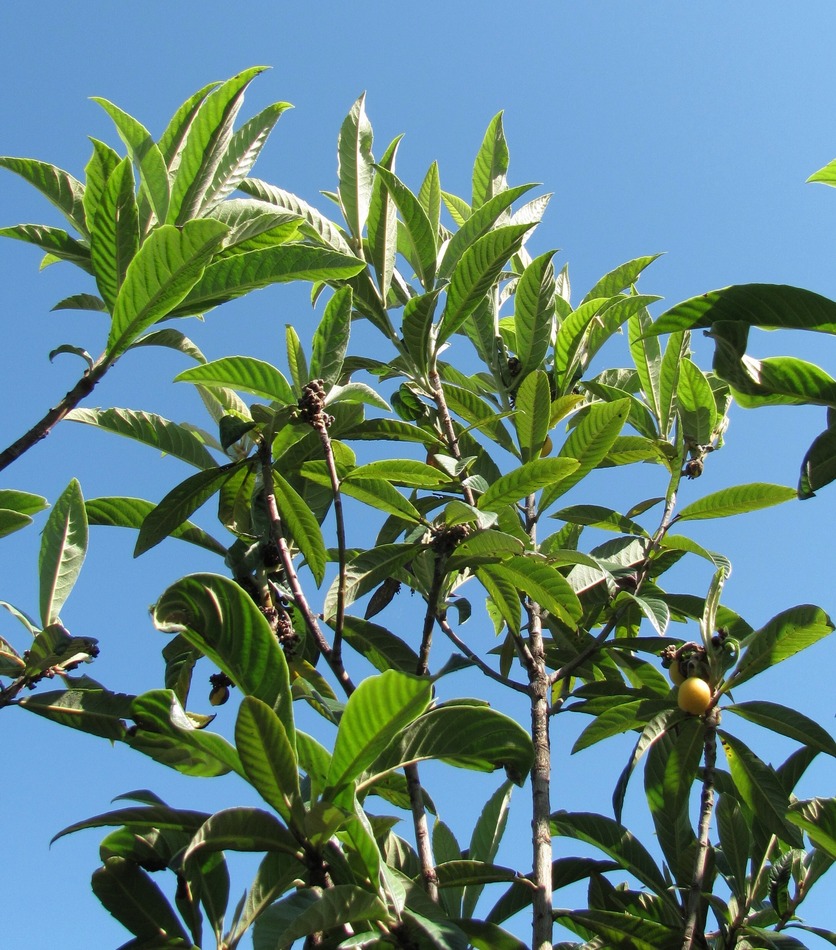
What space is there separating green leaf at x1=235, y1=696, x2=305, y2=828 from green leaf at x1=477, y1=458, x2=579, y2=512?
0.98 m

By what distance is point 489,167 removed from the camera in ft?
11.3

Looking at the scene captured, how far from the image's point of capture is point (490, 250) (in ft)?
8.39

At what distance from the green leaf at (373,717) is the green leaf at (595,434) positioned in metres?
1.17

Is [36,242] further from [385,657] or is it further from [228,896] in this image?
[228,896]

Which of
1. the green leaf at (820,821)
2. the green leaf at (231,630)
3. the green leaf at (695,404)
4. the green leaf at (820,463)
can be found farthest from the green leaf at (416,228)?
the green leaf at (820,821)

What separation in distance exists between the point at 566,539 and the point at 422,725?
1.39 metres

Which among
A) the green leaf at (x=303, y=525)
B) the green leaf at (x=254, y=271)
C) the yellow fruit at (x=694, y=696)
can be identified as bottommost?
the yellow fruit at (x=694, y=696)

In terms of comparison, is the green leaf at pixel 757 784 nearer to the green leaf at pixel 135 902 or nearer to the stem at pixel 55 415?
the green leaf at pixel 135 902

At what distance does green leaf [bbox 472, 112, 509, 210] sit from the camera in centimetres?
343

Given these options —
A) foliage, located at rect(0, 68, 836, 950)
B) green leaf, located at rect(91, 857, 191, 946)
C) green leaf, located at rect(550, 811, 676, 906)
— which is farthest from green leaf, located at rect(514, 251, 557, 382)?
green leaf, located at rect(91, 857, 191, 946)

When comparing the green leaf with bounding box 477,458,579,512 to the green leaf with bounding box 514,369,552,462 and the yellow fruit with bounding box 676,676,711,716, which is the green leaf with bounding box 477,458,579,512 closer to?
the green leaf with bounding box 514,369,552,462

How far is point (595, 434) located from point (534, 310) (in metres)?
0.51

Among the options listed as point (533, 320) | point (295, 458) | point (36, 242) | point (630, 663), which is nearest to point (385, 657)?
point (295, 458)

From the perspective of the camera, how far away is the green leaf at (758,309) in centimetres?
181
